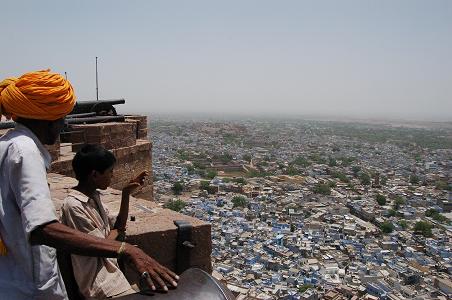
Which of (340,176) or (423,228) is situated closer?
(423,228)

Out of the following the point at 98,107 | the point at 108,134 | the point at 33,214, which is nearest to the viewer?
the point at 33,214

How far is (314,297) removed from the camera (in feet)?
47.1

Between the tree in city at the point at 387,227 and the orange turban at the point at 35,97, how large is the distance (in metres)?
24.5

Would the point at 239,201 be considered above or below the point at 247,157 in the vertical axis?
above

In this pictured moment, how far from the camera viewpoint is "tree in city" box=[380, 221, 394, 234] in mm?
23734

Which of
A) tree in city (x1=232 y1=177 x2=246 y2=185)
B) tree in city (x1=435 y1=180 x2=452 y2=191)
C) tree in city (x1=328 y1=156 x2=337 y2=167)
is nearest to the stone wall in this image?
tree in city (x1=232 y1=177 x2=246 y2=185)

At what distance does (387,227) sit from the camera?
2384 cm

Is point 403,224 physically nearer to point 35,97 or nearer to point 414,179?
point 414,179

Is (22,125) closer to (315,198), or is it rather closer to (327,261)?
(327,261)

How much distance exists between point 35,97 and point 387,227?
24.7 metres

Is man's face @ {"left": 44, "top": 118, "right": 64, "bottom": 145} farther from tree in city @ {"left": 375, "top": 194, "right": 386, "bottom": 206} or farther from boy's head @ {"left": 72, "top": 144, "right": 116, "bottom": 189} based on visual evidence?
tree in city @ {"left": 375, "top": 194, "right": 386, "bottom": 206}

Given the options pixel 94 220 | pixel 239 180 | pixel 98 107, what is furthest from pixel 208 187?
pixel 94 220

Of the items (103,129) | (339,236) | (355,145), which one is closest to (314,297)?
(339,236)

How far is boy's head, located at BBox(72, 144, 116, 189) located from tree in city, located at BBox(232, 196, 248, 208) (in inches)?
1007
